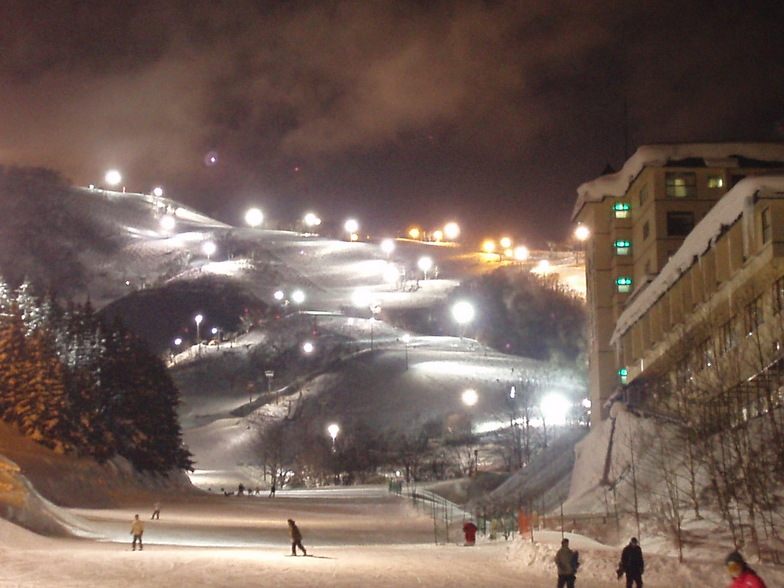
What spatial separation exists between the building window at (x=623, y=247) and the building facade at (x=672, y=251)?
→ 1.9 inches

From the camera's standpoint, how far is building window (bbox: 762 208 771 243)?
1144 inches

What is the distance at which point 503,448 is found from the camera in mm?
87250

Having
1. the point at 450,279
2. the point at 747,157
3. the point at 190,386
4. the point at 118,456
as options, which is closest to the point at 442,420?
the point at 190,386

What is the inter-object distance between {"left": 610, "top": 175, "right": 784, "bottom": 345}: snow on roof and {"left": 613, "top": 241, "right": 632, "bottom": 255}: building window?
5.64 m

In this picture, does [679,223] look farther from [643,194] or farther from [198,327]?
[198,327]

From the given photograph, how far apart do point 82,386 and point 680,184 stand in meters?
31.0

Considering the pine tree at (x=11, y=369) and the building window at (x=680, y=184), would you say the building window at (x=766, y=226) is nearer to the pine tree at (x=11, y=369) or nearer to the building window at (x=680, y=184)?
the building window at (x=680, y=184)

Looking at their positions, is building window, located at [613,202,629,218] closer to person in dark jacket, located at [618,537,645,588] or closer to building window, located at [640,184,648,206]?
building window, located at [640,184,648,206]

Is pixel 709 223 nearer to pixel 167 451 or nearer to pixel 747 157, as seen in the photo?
pixel 747 157

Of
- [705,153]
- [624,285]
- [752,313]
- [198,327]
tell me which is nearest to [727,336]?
[752,313]

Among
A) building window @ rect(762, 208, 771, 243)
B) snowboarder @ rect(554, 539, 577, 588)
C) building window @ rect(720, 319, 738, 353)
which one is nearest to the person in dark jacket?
snowboarder @ rect(554, 539, 577, 588)

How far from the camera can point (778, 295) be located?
27891mm

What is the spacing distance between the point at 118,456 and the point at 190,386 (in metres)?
78.4

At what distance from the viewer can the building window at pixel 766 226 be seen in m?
29.1
